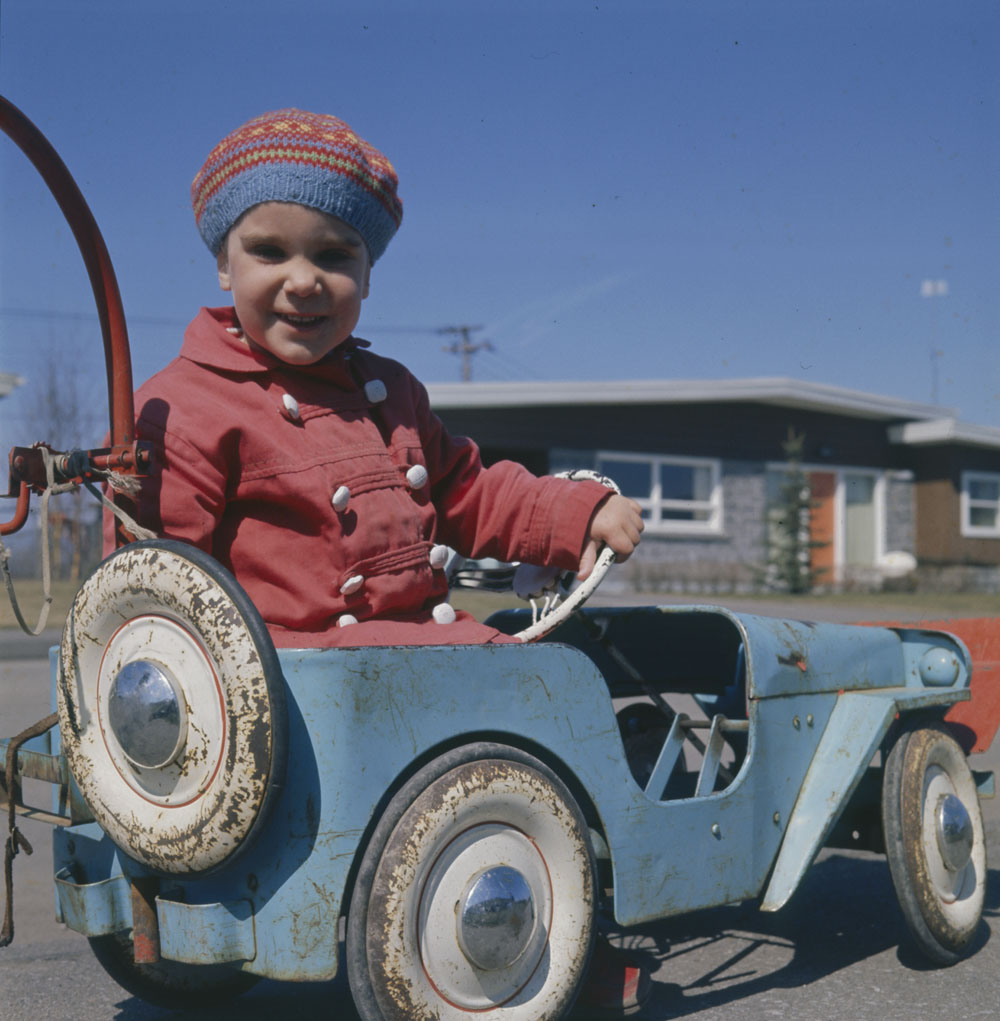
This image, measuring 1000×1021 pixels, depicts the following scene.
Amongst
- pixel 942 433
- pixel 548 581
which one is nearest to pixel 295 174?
pixel 548 581

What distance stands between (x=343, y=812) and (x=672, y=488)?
A: 18.0m

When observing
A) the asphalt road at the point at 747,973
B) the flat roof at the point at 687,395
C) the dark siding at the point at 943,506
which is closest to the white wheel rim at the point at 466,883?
the asphalt road at the point at 747,973

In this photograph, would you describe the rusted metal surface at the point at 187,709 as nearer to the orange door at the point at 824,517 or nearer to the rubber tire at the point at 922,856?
the rubber tire at the point at 922,856

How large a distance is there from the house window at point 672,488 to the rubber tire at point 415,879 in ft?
53.8

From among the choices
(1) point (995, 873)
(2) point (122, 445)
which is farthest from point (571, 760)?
(1) point (995, 873)

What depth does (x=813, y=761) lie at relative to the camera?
109 inches

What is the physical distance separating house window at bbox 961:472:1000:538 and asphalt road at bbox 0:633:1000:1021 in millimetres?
20854

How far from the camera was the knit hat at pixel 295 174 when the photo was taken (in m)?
2.29

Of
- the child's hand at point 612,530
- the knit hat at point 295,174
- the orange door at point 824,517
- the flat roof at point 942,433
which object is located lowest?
the orange door at point 824,517

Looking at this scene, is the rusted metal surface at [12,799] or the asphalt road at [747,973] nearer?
the rusted metal surface at [12,799]

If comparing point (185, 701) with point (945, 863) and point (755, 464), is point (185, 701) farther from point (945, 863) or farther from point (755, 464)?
point (755, 464)

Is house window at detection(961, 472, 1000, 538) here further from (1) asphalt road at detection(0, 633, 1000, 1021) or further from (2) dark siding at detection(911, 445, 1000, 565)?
(1) asphalt road at detection(0, 633, 1000, 1021)

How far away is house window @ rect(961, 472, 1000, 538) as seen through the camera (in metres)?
23.1

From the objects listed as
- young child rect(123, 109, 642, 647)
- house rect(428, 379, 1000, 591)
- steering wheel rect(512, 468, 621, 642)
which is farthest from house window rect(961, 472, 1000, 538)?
young child rect(123, 109, 642, 647)
